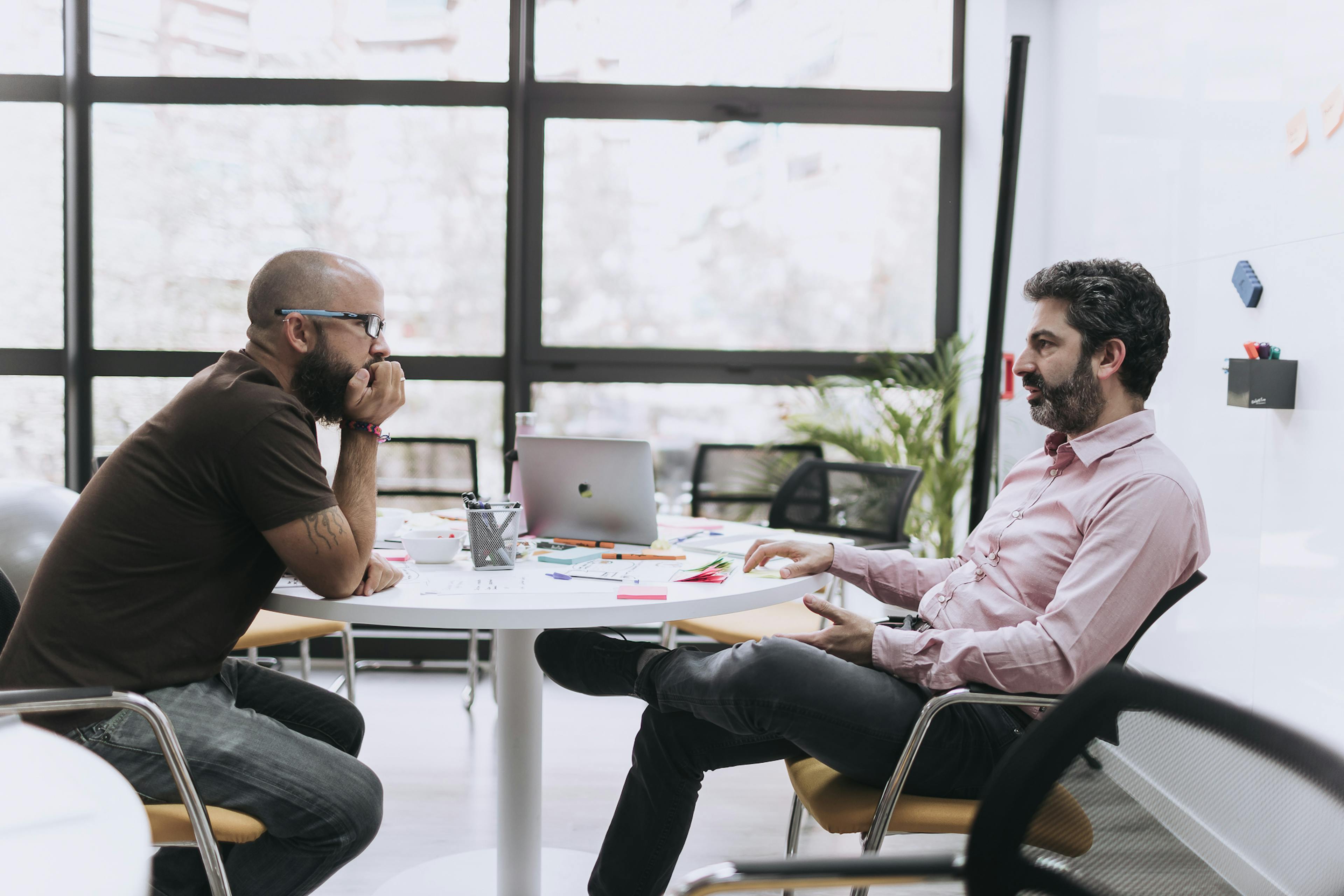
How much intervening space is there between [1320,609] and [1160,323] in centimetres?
71

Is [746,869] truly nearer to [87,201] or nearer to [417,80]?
[417,80]

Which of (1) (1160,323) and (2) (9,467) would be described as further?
(2) (9,467)

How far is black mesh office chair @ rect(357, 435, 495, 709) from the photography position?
3.42 m

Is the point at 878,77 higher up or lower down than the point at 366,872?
higher up

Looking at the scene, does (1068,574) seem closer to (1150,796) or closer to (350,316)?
(1150,796)

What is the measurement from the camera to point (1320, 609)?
1.88m

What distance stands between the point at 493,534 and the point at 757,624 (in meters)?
0.93

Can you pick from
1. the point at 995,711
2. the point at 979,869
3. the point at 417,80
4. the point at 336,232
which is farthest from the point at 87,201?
the point at 979,869

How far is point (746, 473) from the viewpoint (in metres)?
3.52

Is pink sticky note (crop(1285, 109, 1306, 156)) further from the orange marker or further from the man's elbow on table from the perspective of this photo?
the man's elbow on table

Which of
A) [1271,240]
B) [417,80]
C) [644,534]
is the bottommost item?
[644,534]

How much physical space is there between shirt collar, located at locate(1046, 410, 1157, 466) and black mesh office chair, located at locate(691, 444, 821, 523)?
1.79 metres

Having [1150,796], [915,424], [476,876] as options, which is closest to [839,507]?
[915,424]

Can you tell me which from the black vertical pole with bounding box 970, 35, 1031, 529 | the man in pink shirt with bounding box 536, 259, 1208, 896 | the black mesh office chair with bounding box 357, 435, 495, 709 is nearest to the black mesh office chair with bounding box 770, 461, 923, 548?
the black vertical pole with bounding box 970, 35, 1031, 529
